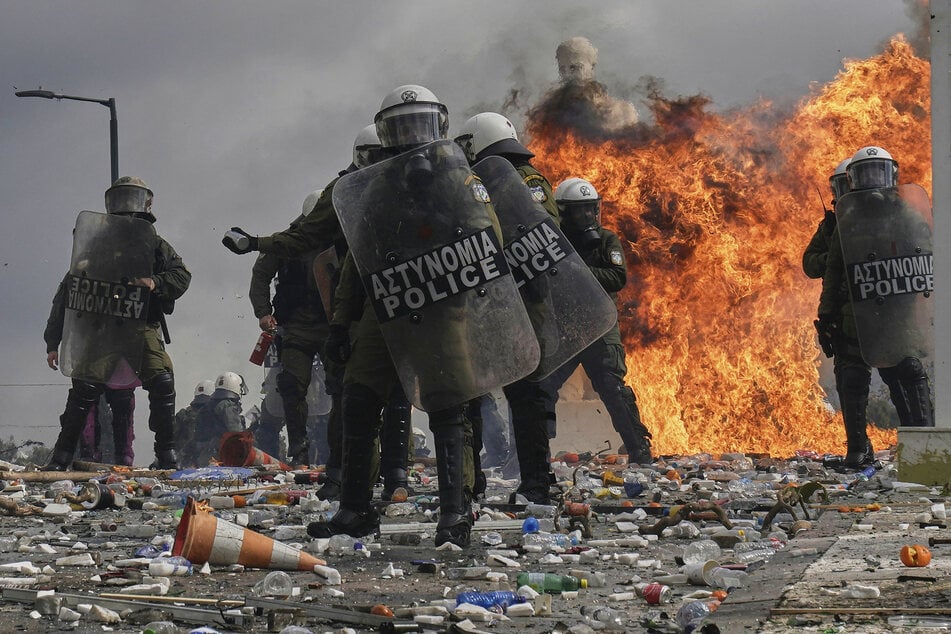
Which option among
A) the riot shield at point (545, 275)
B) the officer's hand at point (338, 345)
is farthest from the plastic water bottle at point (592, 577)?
the riot shield at point (545, 275)

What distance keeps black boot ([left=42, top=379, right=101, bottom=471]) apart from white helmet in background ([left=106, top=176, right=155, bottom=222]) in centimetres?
138

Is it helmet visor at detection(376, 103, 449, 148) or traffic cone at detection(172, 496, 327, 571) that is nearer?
traffic cone at detection(172, 496, 327, 571)

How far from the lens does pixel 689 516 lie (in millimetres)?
7035

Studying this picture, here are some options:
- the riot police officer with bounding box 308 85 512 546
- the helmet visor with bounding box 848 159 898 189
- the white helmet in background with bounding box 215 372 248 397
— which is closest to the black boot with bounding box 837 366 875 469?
the helmet visor with bounding box 848 159 898 189

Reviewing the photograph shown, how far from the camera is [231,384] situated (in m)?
19.1

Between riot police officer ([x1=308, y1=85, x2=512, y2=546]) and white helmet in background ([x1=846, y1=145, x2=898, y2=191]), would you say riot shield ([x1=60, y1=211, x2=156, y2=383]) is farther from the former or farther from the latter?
riot police officer ([x1=308, y1=85, x2=512, y2=546])

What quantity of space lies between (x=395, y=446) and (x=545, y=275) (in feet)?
5.69

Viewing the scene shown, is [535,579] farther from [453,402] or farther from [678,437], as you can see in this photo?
[678,437]

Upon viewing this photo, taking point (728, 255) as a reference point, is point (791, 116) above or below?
above

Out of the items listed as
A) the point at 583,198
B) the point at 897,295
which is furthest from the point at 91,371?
the point at 897,295

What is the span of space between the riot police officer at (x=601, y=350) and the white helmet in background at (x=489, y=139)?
1.69 metres

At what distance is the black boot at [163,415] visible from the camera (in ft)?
39.7

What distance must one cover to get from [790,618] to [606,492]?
524 cm

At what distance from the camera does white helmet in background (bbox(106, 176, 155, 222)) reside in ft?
38.7
